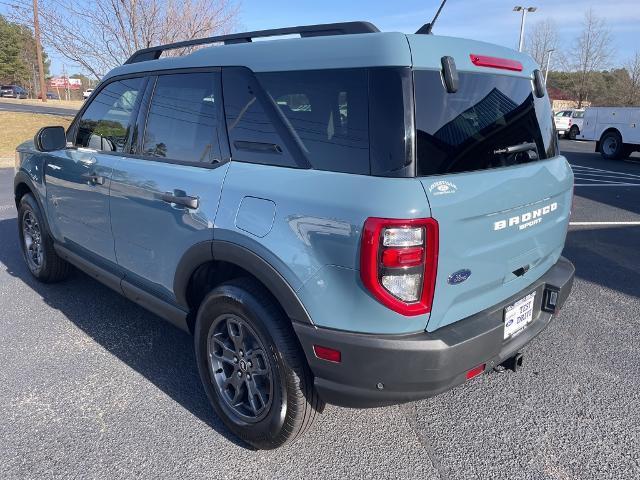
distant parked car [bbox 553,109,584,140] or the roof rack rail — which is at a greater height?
the roof rack rail

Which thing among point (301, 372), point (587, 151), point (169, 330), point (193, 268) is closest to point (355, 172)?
point (301, 372)

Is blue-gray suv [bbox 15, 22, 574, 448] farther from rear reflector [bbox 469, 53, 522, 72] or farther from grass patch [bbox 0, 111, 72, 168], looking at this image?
grass patch [bbox 0, 111, 72, 168]

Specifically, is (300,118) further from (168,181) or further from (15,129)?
(15,129)

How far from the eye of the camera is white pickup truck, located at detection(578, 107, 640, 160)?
16.0 meters

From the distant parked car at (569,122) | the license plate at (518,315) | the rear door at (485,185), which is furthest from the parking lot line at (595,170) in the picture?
the license plate at (518,315)

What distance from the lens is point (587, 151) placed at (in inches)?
807

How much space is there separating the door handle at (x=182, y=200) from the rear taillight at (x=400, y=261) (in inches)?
40.6

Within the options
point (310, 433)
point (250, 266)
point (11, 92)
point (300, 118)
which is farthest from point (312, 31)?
point (11, 92)

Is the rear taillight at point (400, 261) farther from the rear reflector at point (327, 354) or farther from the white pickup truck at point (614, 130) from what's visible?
the white pickup truck at point (614, 130)

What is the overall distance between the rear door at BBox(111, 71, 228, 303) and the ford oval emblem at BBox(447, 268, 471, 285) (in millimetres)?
1154

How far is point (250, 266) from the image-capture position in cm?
225

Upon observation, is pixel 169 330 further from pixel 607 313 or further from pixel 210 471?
pixel 607 313

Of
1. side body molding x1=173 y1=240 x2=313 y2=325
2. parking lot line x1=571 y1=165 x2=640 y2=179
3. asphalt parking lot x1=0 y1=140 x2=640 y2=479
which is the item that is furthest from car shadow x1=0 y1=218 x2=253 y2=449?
parking lot line x1=571 y1=165 x2=640 y2=179

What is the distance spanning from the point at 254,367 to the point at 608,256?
480 centimetres
